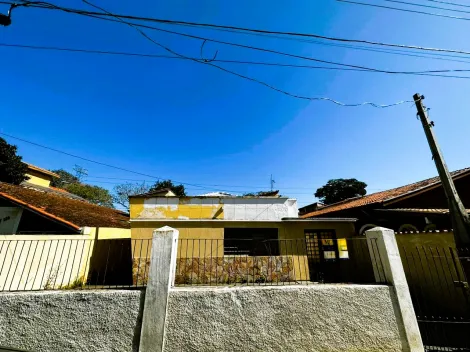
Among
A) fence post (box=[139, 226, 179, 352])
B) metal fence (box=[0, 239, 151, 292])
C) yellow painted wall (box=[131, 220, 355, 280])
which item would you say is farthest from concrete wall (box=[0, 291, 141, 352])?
yellow painted wall (box=[131, 220, 355, 280])

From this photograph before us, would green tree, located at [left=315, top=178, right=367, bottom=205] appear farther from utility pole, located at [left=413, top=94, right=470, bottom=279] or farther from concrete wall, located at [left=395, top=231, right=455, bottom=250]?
utility pole, located at [left=413, top=94, right=470, bottom=279]

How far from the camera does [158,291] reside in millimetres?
4176

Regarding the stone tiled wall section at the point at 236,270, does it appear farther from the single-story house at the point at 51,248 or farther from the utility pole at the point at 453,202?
the utility pole at the point at 453,202

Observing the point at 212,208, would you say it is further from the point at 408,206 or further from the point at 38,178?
the point at 38,178

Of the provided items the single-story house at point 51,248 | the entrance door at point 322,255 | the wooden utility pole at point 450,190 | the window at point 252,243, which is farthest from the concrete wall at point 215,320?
the entrance door at point 322,255

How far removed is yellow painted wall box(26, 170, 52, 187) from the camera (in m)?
21.5

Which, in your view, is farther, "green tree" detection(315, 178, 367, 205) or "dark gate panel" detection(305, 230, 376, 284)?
"green tree" detection(315, 178, 367, 205)

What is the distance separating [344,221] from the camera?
11.0m

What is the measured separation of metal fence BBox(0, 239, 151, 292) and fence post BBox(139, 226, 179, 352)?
1232mm

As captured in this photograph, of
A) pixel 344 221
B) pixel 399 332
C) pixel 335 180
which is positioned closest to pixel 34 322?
pixel 399 332

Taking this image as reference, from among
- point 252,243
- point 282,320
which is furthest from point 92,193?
point 282,320

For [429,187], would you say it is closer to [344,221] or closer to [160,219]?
[344,221]

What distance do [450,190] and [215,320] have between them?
5739 mm

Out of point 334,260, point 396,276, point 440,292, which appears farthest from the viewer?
point 334,260
